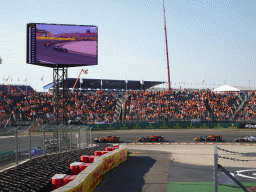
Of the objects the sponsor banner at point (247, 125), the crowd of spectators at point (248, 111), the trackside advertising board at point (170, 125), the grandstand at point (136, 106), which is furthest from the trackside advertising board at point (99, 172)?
the crowd of spectators at point (248, 111)

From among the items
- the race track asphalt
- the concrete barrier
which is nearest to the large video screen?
the race track asphalt

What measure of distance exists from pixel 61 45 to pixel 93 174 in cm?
1880

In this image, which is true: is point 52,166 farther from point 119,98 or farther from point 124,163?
point 119,98

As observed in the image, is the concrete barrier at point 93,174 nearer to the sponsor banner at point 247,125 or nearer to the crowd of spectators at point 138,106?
the crowd of spectators at point 138,106

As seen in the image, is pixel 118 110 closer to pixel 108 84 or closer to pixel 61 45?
pixel 108 84

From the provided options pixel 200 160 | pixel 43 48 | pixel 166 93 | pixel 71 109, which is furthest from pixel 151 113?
pixel 200 160

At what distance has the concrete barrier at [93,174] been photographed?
344 inches

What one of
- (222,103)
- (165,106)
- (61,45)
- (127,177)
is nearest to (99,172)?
(127,177)

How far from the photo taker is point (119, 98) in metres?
59.9

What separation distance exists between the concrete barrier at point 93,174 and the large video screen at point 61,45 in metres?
12.8

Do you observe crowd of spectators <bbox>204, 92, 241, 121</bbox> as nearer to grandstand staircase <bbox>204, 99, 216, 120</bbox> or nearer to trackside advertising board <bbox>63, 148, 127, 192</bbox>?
grandstand staircase <bbox>204, 99, 216, 120</bbox>

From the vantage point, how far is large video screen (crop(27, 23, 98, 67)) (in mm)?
26469

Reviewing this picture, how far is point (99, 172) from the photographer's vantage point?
1250 cm

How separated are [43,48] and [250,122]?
3643 cm
